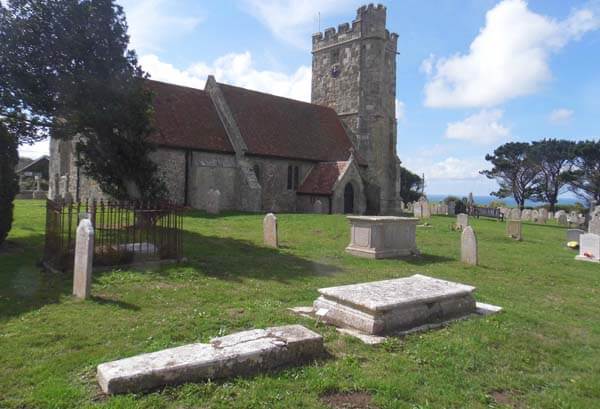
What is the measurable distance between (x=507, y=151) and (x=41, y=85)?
188 ft

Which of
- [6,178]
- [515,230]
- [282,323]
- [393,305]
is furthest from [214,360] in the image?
[515,230]

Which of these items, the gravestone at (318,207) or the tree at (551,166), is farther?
the tree at (551,166)

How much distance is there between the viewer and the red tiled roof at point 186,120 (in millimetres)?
21125

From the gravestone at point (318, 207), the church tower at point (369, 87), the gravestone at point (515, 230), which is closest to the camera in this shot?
the gravestone at point (515, 230)

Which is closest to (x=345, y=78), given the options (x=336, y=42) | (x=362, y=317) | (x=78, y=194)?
(x=336, y=42)

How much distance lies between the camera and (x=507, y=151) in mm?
56031

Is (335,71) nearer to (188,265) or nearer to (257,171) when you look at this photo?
(257,171)

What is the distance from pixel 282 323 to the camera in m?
5.33

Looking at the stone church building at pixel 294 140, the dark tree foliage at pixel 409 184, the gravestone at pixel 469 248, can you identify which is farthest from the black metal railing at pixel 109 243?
the dark tree foliage at pixel 409 184

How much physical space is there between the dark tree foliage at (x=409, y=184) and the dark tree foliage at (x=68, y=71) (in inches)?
2194

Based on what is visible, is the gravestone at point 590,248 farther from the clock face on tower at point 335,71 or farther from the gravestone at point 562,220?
the clock face on tower at point 335,71

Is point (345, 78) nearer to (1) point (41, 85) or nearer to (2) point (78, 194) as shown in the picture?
(2) point (78, 194)

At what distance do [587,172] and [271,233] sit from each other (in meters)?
50.8

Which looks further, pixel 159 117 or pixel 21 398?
pixel 159 117
